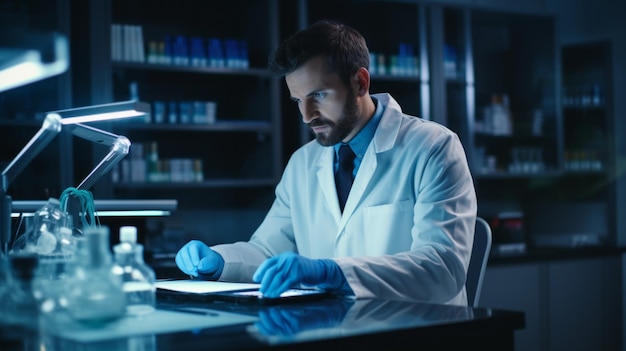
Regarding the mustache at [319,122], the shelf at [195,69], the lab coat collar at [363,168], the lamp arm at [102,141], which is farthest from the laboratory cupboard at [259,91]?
the lamp arm at [102,141]

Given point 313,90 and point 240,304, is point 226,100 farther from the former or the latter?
point 240,304

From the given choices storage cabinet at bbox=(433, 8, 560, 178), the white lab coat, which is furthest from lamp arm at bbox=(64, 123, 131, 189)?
storage cabinet at bbox=(433, 8, 560, 178)

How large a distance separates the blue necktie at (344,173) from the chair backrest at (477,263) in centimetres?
41

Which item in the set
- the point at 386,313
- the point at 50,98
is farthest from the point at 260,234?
the point at 50,98

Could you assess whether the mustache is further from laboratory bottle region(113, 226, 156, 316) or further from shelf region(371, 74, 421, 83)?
shelf region(371, 74, 421, 83)

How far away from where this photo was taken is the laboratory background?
404cm

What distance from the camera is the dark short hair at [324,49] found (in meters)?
2.32

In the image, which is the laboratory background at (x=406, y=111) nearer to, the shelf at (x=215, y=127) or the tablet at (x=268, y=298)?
the shelf at (x=215, y=127)

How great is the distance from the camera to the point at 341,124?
2.38m

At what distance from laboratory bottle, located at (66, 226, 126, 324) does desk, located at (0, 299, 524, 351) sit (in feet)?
0.09

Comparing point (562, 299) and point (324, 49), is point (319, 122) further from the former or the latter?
point (562, 299)

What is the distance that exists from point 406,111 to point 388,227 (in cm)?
276

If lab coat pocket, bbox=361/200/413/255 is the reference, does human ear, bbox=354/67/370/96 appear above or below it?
above

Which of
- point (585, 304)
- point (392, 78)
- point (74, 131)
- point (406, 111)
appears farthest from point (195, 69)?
point (585, 304)
